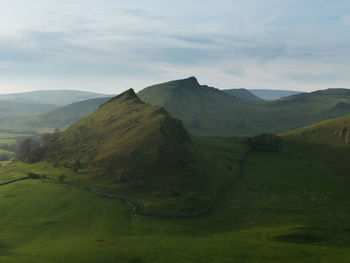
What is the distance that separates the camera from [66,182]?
125 meters

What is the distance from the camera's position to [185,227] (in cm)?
8450

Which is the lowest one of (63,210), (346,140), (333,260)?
(63,210)

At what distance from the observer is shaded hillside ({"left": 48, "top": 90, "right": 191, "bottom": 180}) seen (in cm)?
13738

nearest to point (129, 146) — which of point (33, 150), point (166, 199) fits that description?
point (166, 199)

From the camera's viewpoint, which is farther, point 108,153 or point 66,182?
point 108,153

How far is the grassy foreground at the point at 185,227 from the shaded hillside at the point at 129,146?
26.8m

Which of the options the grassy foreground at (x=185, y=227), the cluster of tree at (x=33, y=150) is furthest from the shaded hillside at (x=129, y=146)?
the grassy foreground at (x=185, y=227)

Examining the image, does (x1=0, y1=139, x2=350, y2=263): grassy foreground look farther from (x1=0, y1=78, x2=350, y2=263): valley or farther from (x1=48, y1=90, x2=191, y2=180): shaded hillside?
(x1=48, y1=90, x2=191, y2=180): shaded hillside

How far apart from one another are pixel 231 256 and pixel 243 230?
1040 inches

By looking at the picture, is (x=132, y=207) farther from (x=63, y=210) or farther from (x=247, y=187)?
(x=247, y=187)

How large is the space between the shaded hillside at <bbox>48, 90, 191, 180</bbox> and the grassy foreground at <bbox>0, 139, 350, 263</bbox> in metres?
26.8

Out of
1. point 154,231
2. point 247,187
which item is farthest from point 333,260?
point 247,187

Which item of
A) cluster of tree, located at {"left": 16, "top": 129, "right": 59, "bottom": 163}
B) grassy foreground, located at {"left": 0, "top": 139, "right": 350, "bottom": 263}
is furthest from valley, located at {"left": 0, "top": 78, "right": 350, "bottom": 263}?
cluster of tree, located at {"left": 16, "top": 129, "right": 59, "bottom": 163}

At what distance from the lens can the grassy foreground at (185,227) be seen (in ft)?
192
